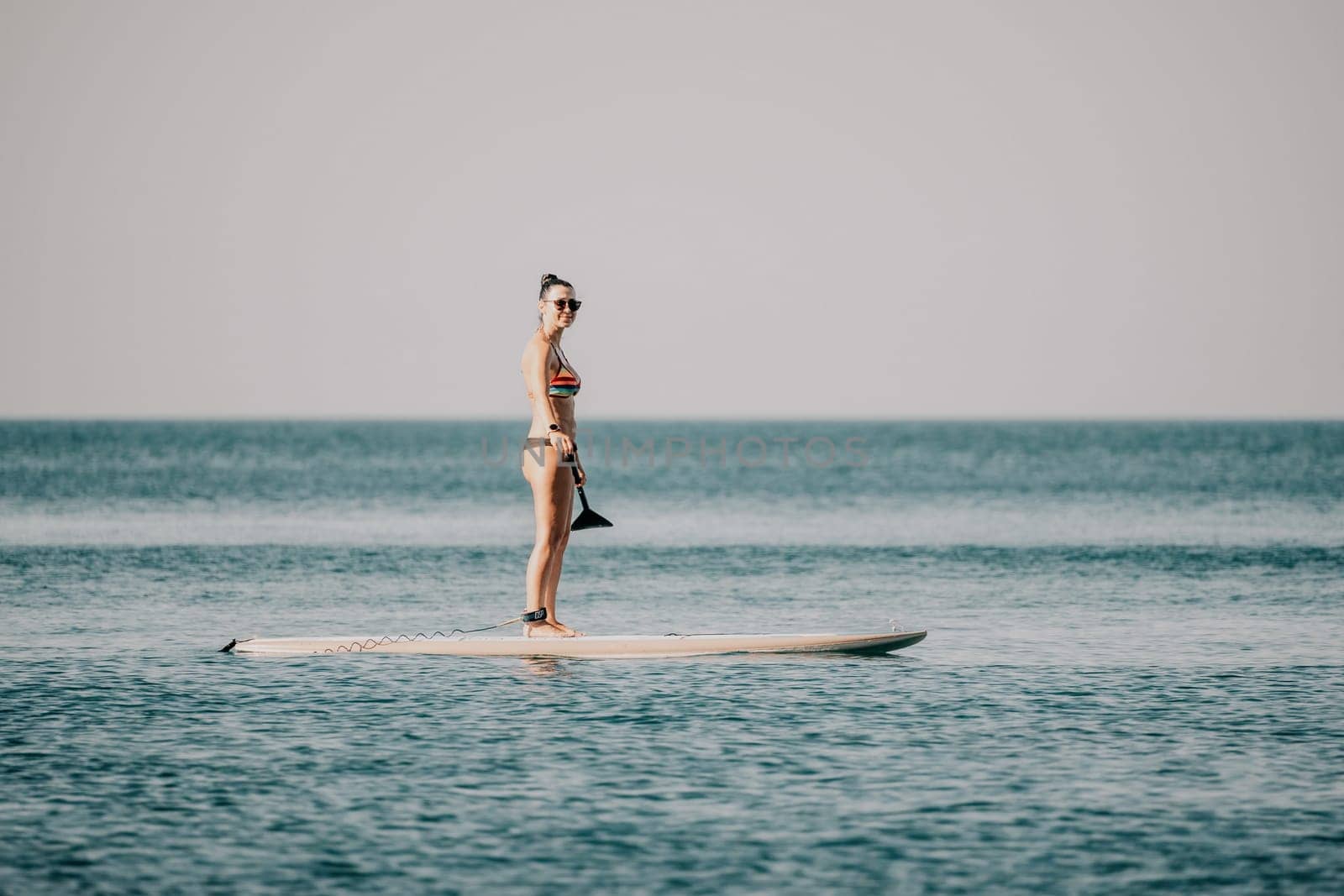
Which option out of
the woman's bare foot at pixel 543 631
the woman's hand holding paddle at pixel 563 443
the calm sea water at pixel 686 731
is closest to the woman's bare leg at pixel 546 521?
the woman's bare foot at pixel 543 631

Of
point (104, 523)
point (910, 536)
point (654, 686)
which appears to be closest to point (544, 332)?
point (654, 686)

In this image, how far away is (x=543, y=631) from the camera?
1602 cm

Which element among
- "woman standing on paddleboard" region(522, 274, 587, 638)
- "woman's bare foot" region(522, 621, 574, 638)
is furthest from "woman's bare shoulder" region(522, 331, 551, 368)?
"woman's bare foot" region(522, 621, 574, 638)

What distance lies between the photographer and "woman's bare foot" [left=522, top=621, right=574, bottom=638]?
1597cm

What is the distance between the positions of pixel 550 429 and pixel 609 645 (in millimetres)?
2478

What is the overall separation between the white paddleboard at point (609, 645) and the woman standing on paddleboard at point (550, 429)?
0.43 meters

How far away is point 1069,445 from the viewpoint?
156250 mm

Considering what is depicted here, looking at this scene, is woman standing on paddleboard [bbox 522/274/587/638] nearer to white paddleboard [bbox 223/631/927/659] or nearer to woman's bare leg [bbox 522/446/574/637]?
woman's bare leg [bbox 522/446/574/637]

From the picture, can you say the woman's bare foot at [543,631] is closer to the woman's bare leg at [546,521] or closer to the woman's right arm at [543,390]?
the woman's bare leg at [546,521]

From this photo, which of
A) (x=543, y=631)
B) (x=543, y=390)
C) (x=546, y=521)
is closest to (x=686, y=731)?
(x=546, y=521)

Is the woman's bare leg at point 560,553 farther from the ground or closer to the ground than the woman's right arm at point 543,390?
closer to the ground

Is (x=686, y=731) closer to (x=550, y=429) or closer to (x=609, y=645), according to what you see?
(x=609, y=645)

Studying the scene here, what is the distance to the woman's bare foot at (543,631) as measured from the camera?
1597cm

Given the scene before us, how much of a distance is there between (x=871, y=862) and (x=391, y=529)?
110ft
